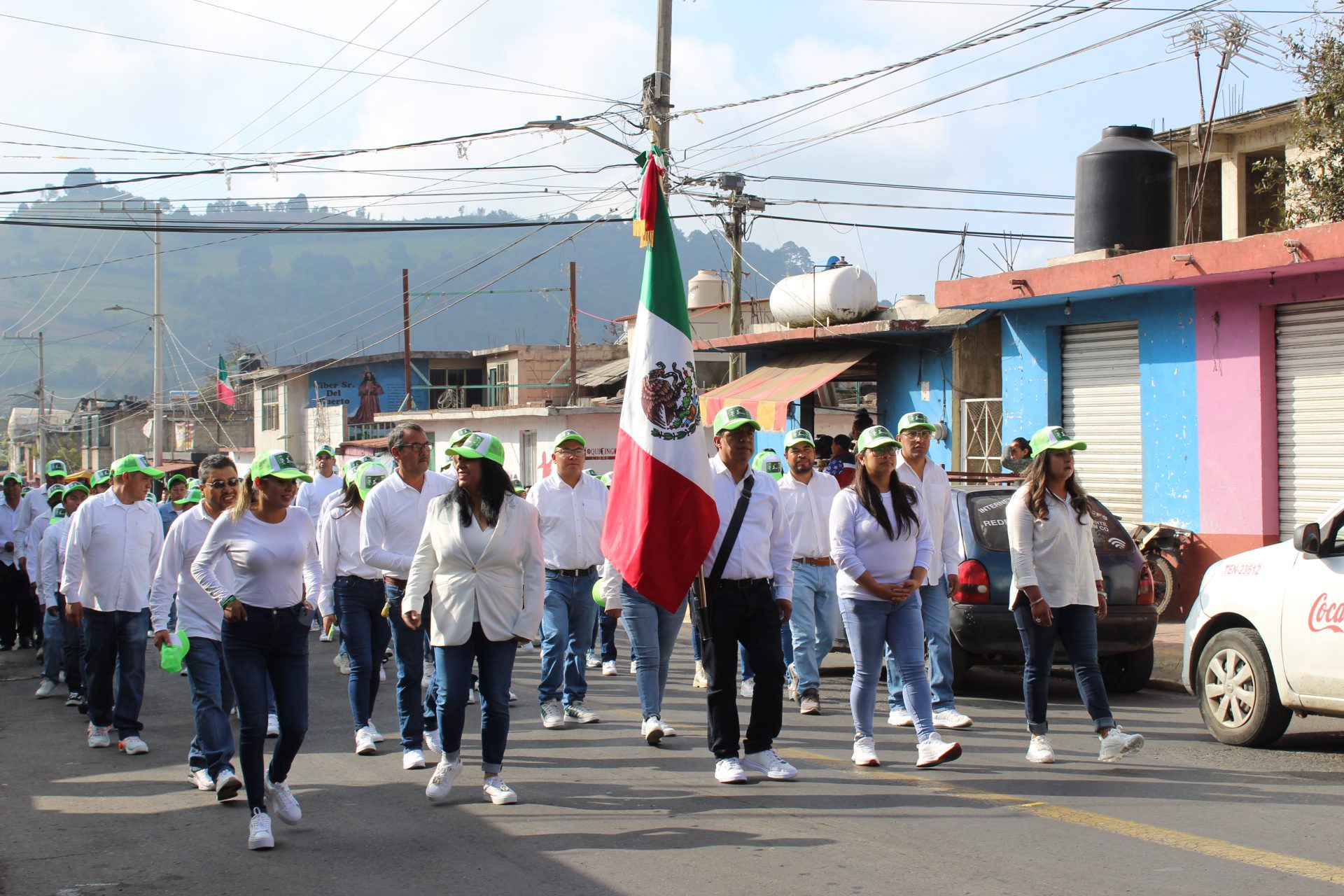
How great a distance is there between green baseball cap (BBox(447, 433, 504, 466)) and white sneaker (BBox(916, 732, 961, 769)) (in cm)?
287

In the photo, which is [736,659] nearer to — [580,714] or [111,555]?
[580,714]

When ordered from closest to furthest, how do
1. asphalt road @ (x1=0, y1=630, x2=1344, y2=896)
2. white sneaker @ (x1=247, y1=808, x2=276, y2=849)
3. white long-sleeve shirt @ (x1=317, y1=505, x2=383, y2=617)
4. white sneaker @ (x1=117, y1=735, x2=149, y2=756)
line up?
asphalt road @ (x1=0, y1=630, x2=1344, y2=896) < white sneaker @ (x1=247, y1=808, x2=276, y2=849) < white long-sleeve shirt @ (x1=317, y1=505, x2=383, y2=617) < white sneaker @ (x1=117, y1=735, x2=149, y2=756)

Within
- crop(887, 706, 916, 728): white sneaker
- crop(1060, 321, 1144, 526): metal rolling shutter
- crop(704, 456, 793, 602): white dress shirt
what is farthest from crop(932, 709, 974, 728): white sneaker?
crop(1060, 321, 1144, 526): metal rolling shutter

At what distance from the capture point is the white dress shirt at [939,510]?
8836 mm

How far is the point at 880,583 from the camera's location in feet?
24.1

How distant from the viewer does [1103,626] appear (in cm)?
955

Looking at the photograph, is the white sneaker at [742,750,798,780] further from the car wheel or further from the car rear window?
the car rear window

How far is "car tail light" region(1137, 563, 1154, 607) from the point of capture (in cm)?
973

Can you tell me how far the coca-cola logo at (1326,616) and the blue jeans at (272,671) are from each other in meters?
5.57

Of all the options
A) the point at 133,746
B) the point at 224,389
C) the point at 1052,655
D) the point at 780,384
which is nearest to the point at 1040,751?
the point at 1052,655

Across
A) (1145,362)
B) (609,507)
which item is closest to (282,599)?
(609,507)

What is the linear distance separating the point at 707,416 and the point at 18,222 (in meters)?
11.7

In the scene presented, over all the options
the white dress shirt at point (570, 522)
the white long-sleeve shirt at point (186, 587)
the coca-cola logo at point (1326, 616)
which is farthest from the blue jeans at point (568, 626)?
the coca-cola logo at point (1326, 616)

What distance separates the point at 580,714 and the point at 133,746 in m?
3.01
